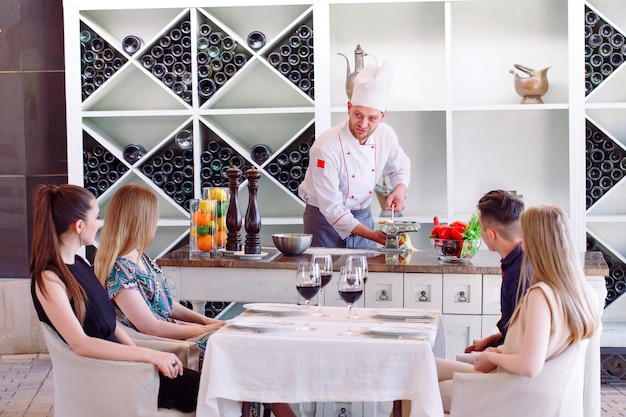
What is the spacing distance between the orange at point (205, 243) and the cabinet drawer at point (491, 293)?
1208 millimetres

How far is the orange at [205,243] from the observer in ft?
12.3

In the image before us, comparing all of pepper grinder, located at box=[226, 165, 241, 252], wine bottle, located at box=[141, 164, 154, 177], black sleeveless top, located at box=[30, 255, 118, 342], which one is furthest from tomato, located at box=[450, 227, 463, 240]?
wine bottle, located at box=[141, 164, 154, 177]

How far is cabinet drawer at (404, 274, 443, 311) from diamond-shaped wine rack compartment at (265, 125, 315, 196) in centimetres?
177

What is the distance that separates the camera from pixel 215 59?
16.7 feet

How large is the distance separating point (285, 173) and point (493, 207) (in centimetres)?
242

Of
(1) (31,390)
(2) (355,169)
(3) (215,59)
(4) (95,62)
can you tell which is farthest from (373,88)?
(1) (31,390)

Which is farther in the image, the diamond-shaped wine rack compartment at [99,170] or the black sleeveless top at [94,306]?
the diamond-shaped wine rack compartment at [99,170]

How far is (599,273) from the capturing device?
329cm

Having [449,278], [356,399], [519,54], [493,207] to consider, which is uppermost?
[519,54]

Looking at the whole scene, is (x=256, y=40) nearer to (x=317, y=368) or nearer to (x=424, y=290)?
(x=424, y=290)

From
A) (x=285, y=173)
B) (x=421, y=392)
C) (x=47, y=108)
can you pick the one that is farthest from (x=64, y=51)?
(x=421, y=392)

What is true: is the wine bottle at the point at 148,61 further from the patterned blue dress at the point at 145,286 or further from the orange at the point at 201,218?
the patterned blue dress at the point at 145,286

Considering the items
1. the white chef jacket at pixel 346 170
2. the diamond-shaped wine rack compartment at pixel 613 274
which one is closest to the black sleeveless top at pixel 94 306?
the white chef jacket at pixel 346 170

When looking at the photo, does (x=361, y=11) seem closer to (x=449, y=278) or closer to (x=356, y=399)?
(x=449, y=278)
